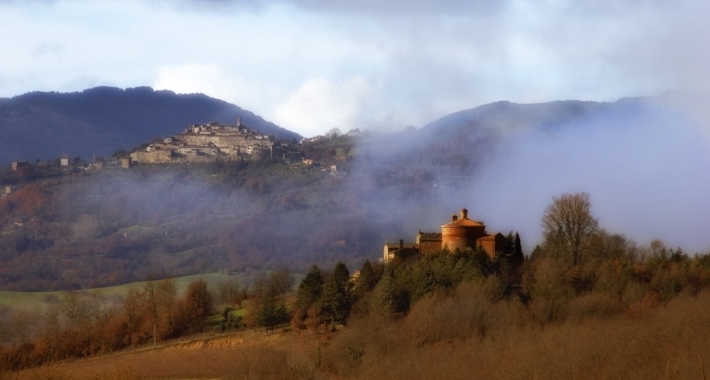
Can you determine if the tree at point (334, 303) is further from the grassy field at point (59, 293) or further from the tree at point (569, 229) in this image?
the grassy field at point (59, 293)

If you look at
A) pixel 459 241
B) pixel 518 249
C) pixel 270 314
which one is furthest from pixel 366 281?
pixel 518 249

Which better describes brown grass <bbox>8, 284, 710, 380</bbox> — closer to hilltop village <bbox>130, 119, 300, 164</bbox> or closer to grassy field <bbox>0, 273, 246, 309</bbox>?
grassy field <bbox>0, 273, 246, 309</bbox>

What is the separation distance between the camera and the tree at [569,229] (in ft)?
218

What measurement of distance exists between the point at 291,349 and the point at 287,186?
90.5 metres

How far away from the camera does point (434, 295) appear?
57.9 m

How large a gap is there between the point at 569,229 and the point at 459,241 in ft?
26.4

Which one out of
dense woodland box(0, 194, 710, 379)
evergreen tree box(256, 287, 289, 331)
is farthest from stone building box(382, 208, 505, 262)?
evergreen tree box(256, 287, 289, 331)

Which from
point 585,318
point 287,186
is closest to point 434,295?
point 585,318

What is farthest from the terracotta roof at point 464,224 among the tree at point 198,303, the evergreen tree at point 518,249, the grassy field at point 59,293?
the grassy field at point 59,293

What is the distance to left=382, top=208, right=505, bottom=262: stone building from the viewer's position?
64.6 metres

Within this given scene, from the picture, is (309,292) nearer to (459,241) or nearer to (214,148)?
(459,241)

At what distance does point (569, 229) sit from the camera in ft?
223

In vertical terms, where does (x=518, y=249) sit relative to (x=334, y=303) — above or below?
above

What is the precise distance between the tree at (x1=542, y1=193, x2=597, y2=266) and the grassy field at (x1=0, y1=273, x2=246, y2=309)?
109 ft
